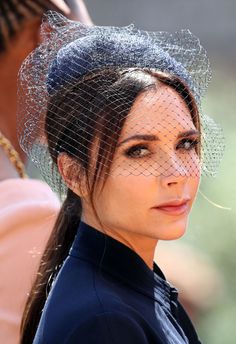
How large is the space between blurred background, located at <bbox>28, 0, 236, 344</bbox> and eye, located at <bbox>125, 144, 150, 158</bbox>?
40 centimetres

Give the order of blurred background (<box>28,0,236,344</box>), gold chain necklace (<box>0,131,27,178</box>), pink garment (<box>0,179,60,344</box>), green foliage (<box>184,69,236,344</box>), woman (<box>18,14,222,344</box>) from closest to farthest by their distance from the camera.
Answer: woman (<box>18,14,222,344</box>) → pink garment (<box>0,179,60,344</box>) → gold chain necklace (<box>0,131,27,178</box>) → blurred background (<box>28,0,236,344</box>) → green foliage (<box>184,69,236,344</box>)

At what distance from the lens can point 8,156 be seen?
2.29 meters

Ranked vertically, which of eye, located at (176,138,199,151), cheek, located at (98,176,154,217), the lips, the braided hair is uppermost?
the braided hair

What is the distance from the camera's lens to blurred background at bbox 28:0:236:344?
8.38 ft

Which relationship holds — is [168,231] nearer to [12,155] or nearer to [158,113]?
[158,113]

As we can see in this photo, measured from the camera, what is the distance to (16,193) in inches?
84.3

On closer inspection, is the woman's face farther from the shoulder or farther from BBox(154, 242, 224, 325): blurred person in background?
BBox(154, 242, 224, 325): blurred person in background

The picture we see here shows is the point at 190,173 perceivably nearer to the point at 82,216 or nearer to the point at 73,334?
the point at 82,216

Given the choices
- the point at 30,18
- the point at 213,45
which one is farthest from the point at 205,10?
the point at 30,18

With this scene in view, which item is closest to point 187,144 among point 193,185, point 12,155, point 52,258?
point 193,185

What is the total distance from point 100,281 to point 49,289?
0.72 ft

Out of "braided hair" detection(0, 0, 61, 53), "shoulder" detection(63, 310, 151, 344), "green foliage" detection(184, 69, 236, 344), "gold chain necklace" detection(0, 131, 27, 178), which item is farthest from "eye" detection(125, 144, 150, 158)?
"green foliage" detection(184, 69, 236, 344)

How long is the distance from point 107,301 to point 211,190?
2747 millimetres

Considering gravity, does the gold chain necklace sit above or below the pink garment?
above
